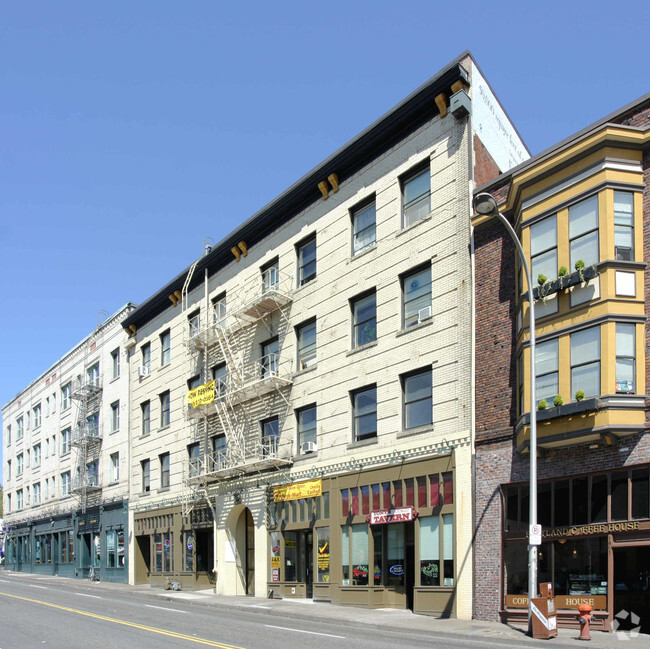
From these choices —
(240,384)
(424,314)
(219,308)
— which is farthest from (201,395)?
(424,314)

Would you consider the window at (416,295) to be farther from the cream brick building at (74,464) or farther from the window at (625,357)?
Answer: the cream brick building at (74,464)

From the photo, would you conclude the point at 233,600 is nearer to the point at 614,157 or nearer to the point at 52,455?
the point at 614,157

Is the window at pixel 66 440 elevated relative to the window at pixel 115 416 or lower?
lower

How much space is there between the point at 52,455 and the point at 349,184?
135 feet

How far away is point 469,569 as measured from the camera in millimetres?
Result: 21234

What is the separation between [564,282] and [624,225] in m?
1.89

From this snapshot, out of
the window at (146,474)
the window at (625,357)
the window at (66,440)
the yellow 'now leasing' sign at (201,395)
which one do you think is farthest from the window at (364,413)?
the window at (66,440)

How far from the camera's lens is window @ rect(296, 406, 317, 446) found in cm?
2871

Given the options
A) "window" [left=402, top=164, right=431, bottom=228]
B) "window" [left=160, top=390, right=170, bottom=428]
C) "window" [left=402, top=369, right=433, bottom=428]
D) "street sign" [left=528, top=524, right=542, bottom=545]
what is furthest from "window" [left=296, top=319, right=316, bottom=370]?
"street sign" [left=528, top=524, right=542, bottom=545]

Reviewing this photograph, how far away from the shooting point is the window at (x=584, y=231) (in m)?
18.7

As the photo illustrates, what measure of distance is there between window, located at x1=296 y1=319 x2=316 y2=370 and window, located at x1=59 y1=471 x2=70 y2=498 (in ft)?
106

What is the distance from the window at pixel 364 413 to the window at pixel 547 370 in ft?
24.3

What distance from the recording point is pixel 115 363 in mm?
48375

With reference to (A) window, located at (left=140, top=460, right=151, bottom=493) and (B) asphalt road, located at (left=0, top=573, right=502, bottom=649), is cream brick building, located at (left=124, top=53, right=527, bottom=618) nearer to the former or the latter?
(B) asphalt road, located at (left=0, top=573, right=502, bottom=649)
